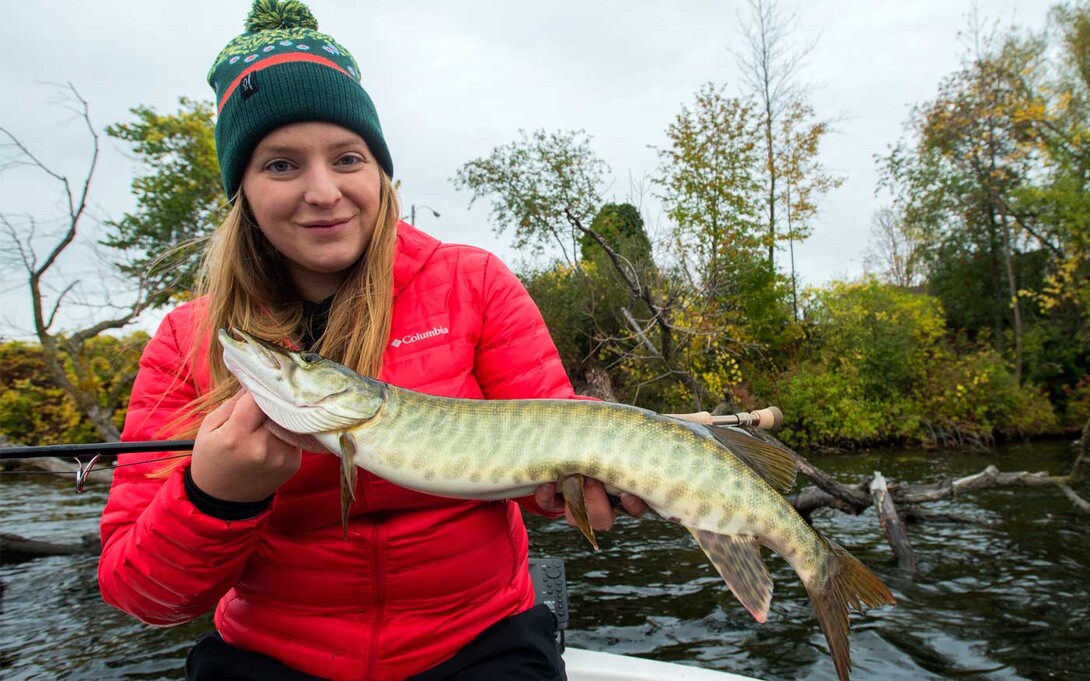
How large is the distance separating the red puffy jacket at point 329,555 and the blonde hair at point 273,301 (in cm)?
8

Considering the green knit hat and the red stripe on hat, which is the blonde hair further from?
the red stripe on hat

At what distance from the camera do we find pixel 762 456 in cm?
194

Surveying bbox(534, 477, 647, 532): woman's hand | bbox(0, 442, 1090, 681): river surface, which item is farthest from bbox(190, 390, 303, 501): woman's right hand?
bbox(0, 442, 1090, 681): river surface

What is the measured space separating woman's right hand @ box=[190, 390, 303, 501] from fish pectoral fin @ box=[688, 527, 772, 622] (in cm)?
110

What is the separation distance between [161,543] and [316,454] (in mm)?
428

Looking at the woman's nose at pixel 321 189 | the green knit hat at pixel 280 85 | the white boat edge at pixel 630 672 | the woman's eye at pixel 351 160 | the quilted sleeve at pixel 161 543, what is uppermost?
the green knit hat at pixel 280 85

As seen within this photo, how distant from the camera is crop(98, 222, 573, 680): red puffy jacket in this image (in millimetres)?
1693

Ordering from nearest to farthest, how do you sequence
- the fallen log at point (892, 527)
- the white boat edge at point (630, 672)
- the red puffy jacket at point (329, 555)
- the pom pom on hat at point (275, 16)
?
the red puffy jacket at point (329, 555)
the pom pom on hat at point (275, 16)
the white boat edge at point (630, 672)
the fallen log at point (892, 527)

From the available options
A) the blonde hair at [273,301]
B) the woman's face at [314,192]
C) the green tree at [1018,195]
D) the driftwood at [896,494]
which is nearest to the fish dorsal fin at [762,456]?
the blonde hair at [273,301]

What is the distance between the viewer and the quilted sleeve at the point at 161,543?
165 cm

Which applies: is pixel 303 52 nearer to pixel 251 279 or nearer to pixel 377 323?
pixel 251 279

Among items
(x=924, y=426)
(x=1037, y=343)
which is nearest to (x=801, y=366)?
(x=924, y=426)

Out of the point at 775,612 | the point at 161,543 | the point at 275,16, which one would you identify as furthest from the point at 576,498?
the point at 775,612

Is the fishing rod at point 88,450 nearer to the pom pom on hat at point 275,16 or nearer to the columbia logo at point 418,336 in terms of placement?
the columbia logo at point 418,336
